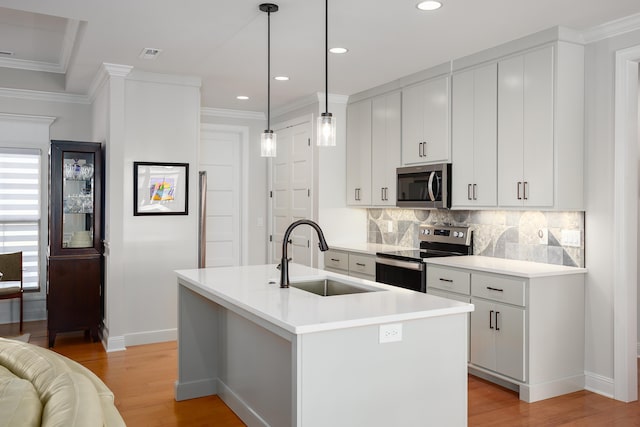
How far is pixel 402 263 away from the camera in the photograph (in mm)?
4590

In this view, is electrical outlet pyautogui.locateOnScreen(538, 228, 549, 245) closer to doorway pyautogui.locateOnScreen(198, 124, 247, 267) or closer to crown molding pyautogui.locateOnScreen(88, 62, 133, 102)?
crown molding pyautogui.locateOnScreen(88, 62, 133, 102)

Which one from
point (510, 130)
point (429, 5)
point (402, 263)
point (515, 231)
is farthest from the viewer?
point (402, 263)

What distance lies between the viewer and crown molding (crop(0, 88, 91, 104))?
5.64 meters

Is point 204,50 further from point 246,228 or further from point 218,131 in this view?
point 246,228

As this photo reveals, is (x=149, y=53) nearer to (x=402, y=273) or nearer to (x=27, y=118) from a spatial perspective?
(x=27, y=118)

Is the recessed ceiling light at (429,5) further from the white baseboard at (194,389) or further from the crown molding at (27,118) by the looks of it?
the crown molding at (27,118)

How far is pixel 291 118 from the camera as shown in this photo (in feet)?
21.1

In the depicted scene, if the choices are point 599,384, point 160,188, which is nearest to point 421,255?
point 599,384

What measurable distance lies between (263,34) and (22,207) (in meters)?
3.73

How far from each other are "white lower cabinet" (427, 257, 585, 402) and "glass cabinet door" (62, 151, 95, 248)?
362 centimetres

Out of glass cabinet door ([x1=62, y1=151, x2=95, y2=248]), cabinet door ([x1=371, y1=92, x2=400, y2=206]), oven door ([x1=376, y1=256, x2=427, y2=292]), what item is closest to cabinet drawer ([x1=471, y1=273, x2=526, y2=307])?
oven door ([x1=376, y1=256, x2=427, y2=292])

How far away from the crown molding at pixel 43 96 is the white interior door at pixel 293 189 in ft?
7.71

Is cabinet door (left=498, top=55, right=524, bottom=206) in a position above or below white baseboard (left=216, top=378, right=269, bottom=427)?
above

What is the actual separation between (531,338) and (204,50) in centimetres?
327
